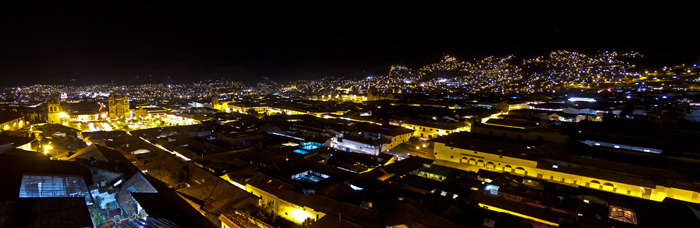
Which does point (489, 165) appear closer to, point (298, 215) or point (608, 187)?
point (608, 187)

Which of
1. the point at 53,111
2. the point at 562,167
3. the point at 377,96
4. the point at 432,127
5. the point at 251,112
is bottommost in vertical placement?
the point at 251,112

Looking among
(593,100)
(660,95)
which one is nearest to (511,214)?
(593,100)

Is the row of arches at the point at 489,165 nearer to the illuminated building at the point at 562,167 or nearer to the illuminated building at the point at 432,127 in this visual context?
the illuminated building at the point at 562,167

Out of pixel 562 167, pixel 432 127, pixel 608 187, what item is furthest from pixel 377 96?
pixel 608 187

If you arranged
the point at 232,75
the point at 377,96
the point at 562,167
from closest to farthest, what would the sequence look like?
the point at 562,167
the point at 377,96
the point at 232,75

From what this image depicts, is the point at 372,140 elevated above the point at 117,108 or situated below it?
above

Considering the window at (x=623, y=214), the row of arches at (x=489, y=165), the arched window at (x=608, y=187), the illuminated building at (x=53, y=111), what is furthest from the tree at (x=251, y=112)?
the window at (x=623, y=214)

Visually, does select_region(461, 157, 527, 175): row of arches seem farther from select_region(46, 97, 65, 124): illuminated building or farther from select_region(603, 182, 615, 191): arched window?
select_region(46, 97, 65, 124): illuminated building

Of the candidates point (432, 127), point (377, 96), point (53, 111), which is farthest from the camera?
point (377, 96)
